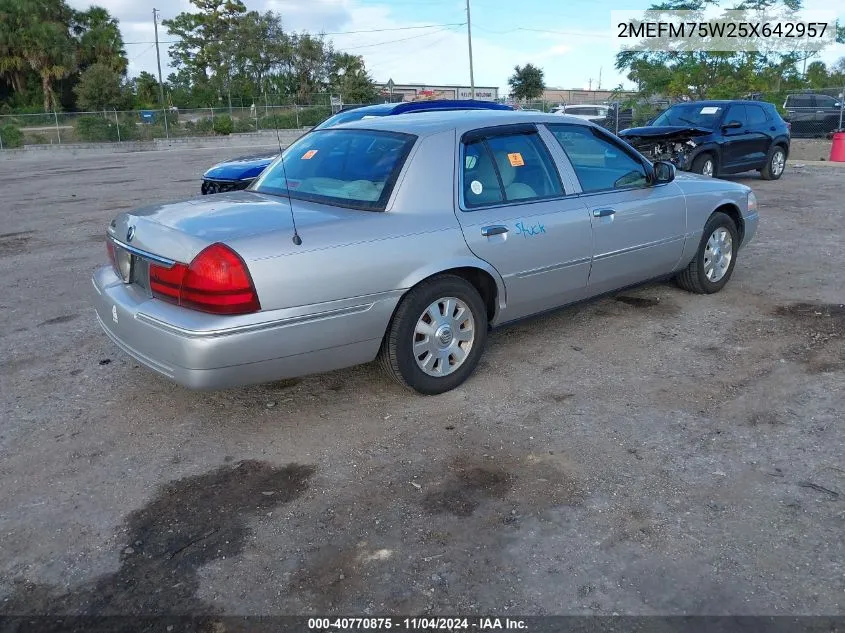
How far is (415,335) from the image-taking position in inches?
160

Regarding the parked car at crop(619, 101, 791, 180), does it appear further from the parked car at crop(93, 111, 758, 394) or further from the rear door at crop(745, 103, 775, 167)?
the parked car at crop(93, 111, 758, 394)

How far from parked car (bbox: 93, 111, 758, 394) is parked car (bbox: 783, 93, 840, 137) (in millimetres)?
22975

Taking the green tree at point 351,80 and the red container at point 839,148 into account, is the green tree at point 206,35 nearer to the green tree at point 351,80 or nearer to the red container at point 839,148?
the green tree at point 351,80

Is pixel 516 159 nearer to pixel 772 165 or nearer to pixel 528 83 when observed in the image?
pixel 772 165

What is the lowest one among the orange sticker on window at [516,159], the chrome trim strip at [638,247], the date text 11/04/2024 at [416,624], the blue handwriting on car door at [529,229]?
the date text 11/04/2024 at [416,624]

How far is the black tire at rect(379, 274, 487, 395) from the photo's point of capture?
396 cm

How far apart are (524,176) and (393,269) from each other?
1.26 m

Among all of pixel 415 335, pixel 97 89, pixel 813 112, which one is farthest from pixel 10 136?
pixel 415 335

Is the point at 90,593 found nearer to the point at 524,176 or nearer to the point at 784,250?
the point at 524,176

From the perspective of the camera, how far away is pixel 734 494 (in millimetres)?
3193

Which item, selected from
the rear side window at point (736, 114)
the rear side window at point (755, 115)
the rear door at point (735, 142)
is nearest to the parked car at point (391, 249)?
the rear door at point (735, 142)

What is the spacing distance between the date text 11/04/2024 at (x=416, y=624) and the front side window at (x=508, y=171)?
7.96 feet

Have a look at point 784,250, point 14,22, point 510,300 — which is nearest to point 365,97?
point 14,22

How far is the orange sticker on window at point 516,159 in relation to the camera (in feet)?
14.9
